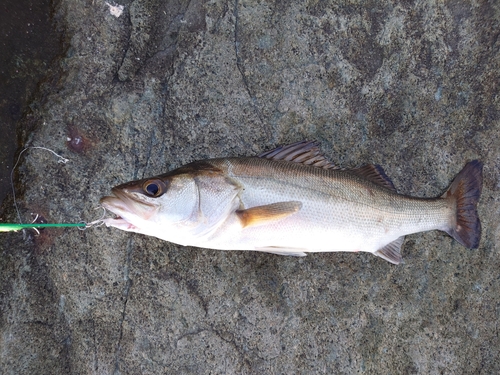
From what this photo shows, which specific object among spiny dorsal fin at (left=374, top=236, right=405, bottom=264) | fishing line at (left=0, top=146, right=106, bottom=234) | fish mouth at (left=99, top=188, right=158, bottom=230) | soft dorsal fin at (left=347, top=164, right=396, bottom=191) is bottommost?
fishing line at (left=0, top=146, right=106, bottom=234)

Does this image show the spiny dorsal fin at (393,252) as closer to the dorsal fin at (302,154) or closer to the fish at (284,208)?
the fish at (284,208)

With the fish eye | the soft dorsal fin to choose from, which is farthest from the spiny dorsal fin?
the fish eye

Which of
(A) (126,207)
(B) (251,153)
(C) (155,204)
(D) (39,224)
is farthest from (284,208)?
(D) (39,224)

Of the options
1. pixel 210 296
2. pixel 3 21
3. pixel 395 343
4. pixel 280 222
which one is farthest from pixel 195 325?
pixel 3 21

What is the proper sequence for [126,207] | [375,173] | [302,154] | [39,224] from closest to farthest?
[126,207]
[39,224]
[302,154]
[375,173]

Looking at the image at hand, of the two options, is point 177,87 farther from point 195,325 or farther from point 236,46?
point 195,325

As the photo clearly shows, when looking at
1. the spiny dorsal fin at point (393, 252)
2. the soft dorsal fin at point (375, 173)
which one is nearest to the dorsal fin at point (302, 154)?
the soft dorsal fin at point (375, 173)

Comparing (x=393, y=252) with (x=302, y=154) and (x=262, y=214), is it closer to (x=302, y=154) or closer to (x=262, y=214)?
(x=302, y=154)

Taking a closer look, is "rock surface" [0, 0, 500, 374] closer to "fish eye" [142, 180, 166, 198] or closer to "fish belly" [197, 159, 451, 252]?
"fish belly" [197, 159, 451, 252]
